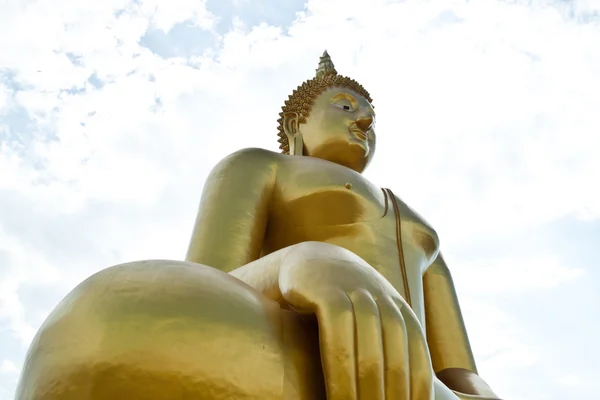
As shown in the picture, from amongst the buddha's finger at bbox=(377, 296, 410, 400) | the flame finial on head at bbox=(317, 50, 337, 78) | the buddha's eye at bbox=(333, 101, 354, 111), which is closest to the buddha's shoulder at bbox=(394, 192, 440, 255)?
the buddha's eye at bbox=(333, 101, 354, 111)

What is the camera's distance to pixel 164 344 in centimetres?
140

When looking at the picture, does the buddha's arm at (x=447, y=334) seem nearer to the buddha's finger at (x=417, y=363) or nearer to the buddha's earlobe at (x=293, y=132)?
the buddha's earlobe at (x=293, y=132)

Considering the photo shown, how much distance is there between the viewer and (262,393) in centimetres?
143

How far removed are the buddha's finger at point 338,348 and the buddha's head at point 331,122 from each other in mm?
2199

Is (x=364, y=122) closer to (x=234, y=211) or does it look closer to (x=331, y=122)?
(x=331, y=122)

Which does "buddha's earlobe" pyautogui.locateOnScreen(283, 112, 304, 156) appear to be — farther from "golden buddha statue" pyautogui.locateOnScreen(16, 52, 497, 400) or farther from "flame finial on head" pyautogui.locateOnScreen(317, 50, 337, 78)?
"golden buddha statue" pyautogui.locateOnScreen(16, 52, 497, 400)

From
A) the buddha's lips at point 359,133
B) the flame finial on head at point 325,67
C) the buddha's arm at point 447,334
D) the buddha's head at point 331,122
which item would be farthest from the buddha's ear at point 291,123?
the buddha's arm at point 447,334

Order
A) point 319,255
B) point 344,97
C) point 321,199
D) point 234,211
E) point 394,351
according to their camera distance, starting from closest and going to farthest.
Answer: point 394,351 → point 319,255 → point 234,211 → point 321,199 → point 344,97

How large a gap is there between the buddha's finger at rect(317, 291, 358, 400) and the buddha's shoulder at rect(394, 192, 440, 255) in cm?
192

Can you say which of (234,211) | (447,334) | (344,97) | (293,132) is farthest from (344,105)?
(447,334)

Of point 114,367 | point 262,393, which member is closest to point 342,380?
point 262,393

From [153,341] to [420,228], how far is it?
87.5 inches

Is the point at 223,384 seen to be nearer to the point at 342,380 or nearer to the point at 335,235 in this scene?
the point at 342,380

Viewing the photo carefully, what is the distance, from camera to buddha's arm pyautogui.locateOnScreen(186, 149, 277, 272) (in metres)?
2.79
